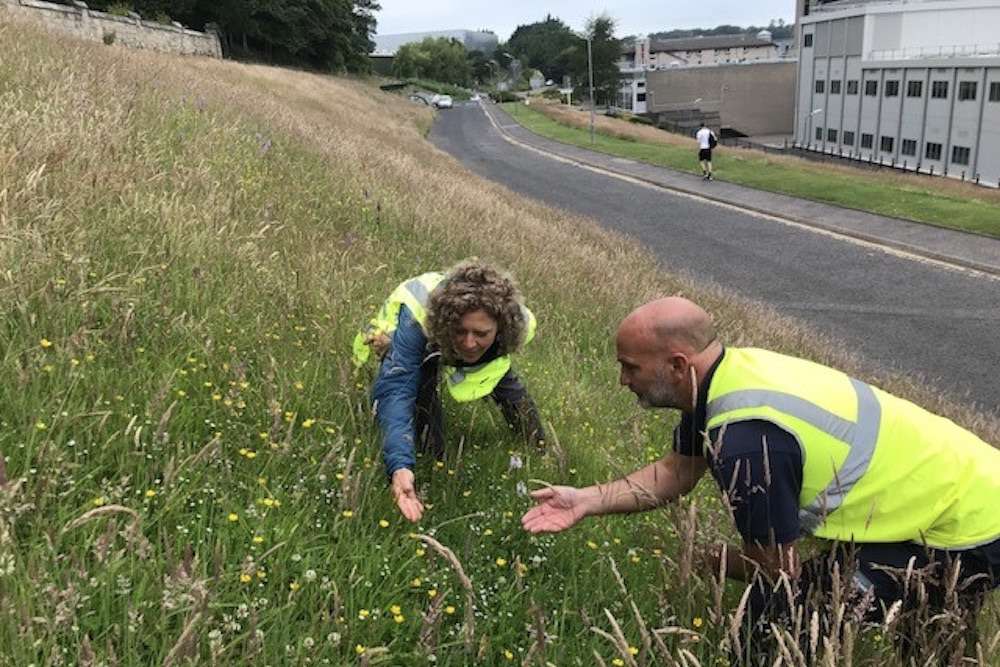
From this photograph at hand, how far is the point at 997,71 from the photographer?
49750mm

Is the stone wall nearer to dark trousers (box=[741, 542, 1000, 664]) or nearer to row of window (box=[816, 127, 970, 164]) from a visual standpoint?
dark trousers (box=[741, 542, 1000, 664])

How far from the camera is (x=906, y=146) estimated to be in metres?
60.3

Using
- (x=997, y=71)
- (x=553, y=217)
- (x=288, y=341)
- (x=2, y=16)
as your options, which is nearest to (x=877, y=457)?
(x=288, y=341)

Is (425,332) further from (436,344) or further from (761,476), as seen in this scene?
(761,476)

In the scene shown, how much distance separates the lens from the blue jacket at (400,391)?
3014 millimetres

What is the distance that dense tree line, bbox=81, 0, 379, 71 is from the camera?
6469 centimetres

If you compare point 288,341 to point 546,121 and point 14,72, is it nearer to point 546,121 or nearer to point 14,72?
point 14,72

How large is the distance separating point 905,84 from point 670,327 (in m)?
66.9

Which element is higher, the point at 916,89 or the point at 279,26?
the point at 279,26

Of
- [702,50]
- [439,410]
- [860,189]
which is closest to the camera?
[439,410]

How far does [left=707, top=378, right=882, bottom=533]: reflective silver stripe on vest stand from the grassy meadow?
0.34 m

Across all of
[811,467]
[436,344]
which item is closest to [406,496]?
[436,344]

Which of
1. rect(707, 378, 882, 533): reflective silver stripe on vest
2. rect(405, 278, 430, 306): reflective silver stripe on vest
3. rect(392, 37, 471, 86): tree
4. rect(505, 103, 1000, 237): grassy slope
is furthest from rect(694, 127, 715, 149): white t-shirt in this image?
rect(392, 37, 471, 86): tree

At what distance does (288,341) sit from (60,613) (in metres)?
2.40
